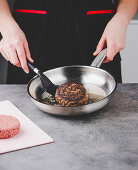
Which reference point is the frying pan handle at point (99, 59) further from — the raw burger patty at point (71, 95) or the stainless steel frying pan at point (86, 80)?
the raw burger patty at point (71, 95)

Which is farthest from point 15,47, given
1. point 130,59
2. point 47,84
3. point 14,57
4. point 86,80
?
point 130,59

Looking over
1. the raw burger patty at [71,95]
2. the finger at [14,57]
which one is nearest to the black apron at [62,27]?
the finger at [14,57]

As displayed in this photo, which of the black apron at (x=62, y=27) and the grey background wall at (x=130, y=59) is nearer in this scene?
the black apron at (x=62, y=27)

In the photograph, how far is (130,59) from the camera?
2.31 metres

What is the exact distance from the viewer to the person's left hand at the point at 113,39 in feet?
4.08

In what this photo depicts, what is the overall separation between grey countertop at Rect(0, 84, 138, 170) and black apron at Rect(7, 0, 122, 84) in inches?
14.3

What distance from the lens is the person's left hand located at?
1.24m

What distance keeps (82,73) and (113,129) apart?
357 mm

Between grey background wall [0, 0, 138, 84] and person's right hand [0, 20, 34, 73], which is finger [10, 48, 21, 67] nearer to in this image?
person's right hand [0, 20, 34, 73]

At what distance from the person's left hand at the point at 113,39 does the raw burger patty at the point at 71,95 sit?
0.27 m

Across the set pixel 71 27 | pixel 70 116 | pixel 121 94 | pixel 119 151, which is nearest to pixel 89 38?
pixel 71 27

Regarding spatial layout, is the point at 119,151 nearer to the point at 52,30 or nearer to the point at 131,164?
the point at 131,164

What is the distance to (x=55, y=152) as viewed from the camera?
2.72 ft

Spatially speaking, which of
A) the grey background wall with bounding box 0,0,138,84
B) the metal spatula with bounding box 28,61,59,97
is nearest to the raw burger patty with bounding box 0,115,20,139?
the metal spatula with bounding box 28,61,59,97
